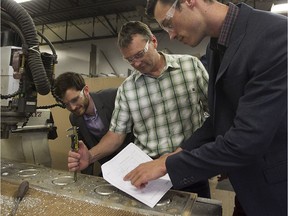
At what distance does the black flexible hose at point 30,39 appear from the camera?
42.8 inches

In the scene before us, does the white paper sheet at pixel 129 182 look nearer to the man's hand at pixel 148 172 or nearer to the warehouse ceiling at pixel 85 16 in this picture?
the man's hand at pixel 148 172

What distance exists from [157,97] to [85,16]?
5244mm

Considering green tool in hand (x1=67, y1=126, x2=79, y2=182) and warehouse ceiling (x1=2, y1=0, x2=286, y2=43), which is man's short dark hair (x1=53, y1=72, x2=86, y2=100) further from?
warehouse ceiling (x1=2, y1=0, x2=286, y2=43)

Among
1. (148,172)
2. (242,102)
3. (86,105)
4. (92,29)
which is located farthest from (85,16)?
(242,102)

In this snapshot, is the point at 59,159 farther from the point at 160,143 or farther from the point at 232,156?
the point at 232,156

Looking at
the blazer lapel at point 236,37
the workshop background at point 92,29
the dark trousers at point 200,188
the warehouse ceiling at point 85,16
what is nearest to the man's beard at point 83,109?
the dark trousers at point 200,188

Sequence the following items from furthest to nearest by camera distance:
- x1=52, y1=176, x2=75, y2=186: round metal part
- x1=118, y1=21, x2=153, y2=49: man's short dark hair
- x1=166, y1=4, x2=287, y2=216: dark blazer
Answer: x1=118, y1=21, x2=153, y2=49: man's short dark hair, x1=52, y1=176, x2=75, y2=186: round metal part, x1=166, y1=4, x2=287, y2=216: dark blazer

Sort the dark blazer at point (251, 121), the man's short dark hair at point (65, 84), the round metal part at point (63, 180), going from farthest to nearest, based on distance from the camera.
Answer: the man's short dark hair at point (65, 84) → the round metal part at point (63, 180) → the dark blazer at point (251, 121)

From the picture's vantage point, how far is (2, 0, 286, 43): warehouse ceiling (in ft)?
16.0

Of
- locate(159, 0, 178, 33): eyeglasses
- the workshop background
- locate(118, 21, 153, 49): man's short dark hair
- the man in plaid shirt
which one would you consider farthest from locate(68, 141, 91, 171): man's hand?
the workshop background

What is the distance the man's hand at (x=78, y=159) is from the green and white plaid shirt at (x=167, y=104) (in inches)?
10.0

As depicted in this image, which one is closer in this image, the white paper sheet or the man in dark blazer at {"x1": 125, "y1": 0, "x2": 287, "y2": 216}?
the man in dark blazer at {"x1": 125, "y1": 0, "x2": 287, "y2": 216}

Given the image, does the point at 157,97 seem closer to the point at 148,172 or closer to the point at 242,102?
the point at 148,172

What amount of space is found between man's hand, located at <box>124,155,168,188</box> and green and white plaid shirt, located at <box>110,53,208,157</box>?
1.26ft
